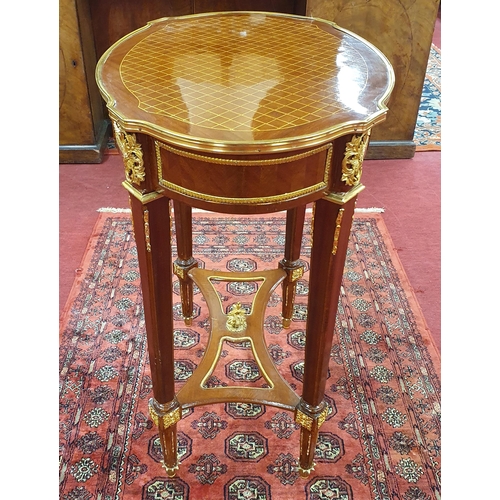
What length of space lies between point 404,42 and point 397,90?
0.25m

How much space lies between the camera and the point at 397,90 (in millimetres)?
2957

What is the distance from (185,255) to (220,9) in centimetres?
176

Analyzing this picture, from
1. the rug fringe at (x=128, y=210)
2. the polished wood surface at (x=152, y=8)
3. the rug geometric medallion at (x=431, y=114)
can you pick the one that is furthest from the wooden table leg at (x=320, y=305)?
the rug geometric medallion at (x=431, y=114)

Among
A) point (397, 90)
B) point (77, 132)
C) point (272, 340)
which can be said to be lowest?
point (272, 340)

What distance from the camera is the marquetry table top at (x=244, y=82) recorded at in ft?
3.40

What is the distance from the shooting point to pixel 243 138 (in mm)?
1006

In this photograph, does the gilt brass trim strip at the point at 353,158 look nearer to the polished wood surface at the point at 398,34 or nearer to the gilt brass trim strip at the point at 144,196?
the gilt brass trim strip at the point at 144,196

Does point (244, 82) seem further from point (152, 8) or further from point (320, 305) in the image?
point (152, 8)

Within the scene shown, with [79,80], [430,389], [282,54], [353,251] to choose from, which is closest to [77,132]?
[79,80]

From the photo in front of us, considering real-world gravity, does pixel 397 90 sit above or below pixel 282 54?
below

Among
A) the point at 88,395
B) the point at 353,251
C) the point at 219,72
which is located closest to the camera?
the point at 219,72

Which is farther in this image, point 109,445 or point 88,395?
point 88,395

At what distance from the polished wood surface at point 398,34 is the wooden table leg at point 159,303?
76.4 inches

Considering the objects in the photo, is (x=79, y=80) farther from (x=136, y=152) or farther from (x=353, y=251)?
(x=136, y=152)
